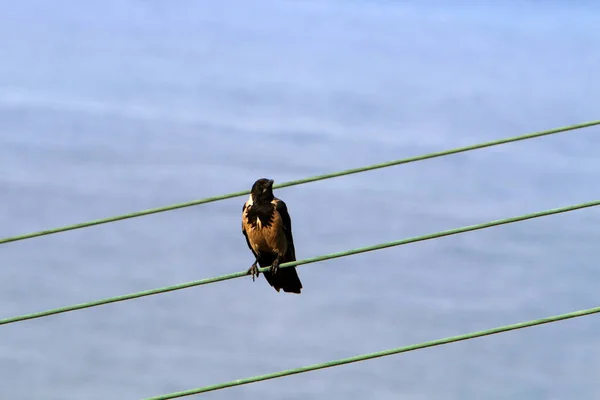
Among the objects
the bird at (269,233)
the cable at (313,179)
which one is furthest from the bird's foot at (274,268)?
the cable at (313,179)

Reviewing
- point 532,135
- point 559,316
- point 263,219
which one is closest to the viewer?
point 559,316

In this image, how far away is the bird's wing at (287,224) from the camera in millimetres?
14742

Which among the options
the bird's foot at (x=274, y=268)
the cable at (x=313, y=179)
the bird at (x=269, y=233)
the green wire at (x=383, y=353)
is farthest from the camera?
the bird at (x=269, y=233)

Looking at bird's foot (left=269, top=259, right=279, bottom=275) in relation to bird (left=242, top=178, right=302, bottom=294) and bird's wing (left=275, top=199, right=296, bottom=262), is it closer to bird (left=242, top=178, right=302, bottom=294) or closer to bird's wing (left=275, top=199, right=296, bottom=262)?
bird (left=242, top=178, right=302, bottom=294)

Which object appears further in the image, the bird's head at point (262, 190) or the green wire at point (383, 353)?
the bird's head at point (262, 190)

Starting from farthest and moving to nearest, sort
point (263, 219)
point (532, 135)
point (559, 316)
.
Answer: point (263, 219)
point (532, 135)
point (559, 316)

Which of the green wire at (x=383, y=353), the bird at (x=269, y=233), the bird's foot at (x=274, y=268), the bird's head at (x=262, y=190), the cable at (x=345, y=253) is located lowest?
the green wire at (x=383, y=353)

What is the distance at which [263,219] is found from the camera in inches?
578

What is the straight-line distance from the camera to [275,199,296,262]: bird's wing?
14.7 meters

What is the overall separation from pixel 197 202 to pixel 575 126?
302cm

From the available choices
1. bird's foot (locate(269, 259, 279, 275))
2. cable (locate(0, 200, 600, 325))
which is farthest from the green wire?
bird's foot (locate(269, 259, 279, 275))

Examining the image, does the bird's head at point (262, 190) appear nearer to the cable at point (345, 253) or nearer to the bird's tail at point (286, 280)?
the bird's tail at point (286, 280)

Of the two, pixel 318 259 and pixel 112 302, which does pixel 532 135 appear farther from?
pixel 112 302

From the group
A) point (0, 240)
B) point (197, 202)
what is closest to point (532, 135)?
point (197, 202)
